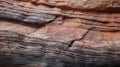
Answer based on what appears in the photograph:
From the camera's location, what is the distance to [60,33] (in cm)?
389

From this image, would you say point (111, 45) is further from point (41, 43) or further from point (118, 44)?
point (41, 43)

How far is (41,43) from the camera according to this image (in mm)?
3799

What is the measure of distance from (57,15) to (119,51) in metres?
1.06

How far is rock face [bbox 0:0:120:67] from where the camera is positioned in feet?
12.2

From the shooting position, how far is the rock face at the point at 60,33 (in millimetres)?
3719

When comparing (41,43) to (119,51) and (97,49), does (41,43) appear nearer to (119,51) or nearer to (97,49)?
(97,49)

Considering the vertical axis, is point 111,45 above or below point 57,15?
below

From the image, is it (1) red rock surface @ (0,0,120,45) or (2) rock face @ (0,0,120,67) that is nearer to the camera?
(2) rock face @ (0,0,120,67)

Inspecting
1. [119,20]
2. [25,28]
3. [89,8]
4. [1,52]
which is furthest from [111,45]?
[1,52]

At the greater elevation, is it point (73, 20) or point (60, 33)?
point (73, 20)

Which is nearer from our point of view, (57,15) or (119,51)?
(119,51)

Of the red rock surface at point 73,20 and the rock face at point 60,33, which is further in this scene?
the red rock surface at point 73,20

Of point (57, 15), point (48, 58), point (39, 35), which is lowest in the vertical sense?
point (48, 58)

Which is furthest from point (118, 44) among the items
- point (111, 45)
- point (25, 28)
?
point (25, 28)
